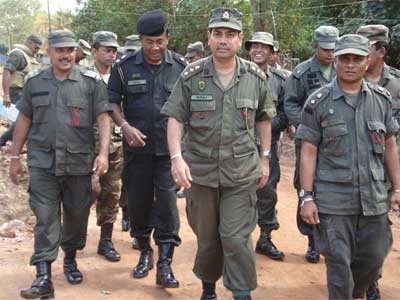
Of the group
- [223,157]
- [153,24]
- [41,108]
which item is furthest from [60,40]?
[223,157]

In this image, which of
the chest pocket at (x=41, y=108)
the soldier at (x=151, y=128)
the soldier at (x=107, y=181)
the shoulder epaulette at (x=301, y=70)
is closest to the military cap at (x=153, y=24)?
the soldier at (x=151, y=128)

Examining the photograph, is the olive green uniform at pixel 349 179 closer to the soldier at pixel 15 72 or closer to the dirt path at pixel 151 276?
the dirt path at pixel 151 276

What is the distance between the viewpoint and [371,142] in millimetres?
3928

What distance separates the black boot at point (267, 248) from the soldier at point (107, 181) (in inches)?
55.4

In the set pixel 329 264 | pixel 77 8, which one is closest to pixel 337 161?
pixel 329 264

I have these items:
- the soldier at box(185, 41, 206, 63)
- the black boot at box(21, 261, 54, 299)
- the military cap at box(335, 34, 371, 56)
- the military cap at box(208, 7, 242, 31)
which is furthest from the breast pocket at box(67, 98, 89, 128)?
the soldier at box(185, 41, 206, 63)

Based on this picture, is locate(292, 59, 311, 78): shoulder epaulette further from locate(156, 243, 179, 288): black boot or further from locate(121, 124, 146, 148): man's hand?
locate(156, 243, 179, 288): black boot

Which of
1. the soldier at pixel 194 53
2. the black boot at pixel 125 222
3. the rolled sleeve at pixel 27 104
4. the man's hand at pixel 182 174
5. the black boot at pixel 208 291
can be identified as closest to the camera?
the man's hand at pixel 182 174

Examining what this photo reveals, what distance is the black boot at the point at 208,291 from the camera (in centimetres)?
450

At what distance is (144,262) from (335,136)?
7.18ft

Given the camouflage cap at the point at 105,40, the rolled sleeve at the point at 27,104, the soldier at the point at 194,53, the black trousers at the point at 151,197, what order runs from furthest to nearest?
1. the soldier at the point at 194,53
2. the camouflage cap at the point at 105,40
3. the black trousers at the point at 151,197
4. the rolled sleeve at the point at 27,104

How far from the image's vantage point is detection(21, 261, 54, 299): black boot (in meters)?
4.59

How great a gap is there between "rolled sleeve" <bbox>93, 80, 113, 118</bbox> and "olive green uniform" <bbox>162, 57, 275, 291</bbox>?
90 cm

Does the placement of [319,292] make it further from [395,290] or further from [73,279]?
[73,279]
